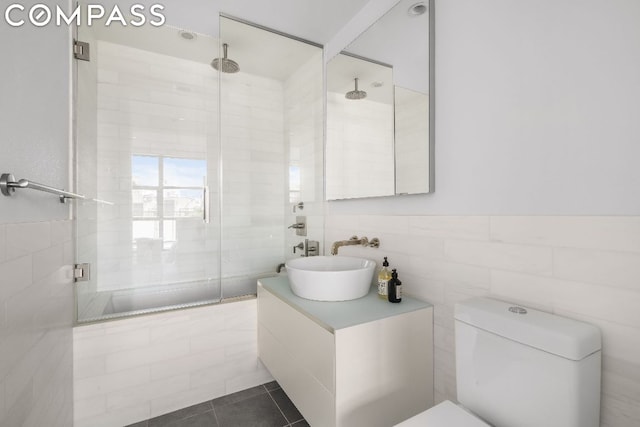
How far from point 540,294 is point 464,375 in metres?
0.37

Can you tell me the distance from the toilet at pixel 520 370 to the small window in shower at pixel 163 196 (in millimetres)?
2164

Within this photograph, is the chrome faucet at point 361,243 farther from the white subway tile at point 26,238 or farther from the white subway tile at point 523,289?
the white subway tile at point 26,238

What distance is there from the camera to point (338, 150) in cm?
202

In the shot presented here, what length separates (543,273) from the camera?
96cm

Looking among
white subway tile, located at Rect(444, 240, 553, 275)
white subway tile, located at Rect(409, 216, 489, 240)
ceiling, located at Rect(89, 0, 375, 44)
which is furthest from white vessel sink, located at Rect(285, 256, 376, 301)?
ceiling, located at Rect(89, 0, 375, 44)

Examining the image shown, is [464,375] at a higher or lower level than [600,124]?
lower

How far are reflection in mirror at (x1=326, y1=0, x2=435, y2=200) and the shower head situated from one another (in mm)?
704

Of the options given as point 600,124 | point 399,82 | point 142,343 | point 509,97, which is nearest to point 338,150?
point 399,82

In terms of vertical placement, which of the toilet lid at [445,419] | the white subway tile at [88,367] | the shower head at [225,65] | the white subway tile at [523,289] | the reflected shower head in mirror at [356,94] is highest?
the shower head at [225,65]

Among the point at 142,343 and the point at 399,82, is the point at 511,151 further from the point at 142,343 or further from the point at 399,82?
the point at 142,343

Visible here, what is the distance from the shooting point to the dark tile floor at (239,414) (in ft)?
5.28

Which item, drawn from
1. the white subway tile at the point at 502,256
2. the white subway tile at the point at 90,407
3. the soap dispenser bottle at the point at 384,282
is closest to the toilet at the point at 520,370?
the white subway tile at the point at 502,256

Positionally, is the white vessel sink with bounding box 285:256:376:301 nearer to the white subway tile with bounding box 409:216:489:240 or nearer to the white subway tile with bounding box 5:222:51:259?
the white subway tile with bounding box 409:216:489:240

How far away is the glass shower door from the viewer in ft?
6.28
